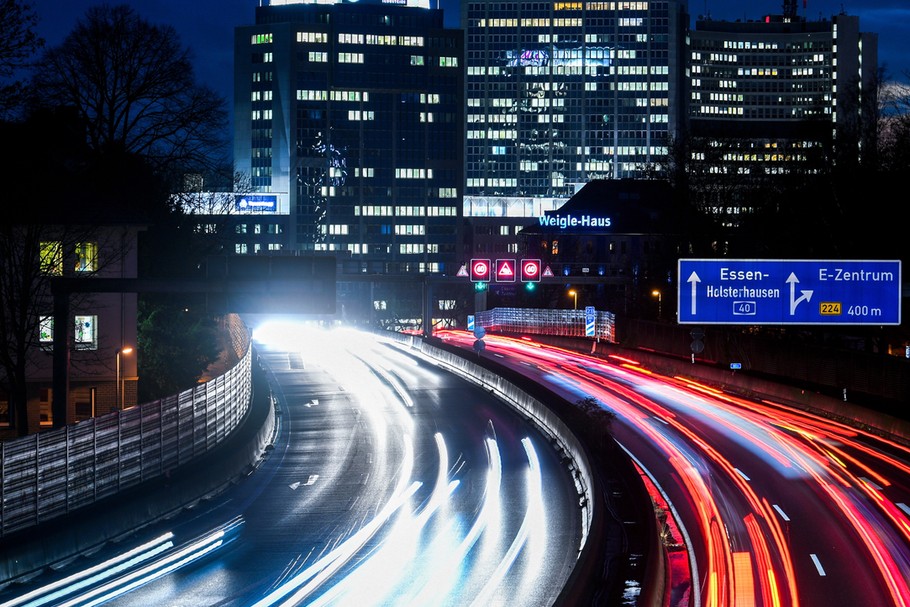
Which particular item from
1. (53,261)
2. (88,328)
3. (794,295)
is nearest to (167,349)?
(88,328)

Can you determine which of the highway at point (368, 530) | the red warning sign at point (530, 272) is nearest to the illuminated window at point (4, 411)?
the highway at point (368, 530)

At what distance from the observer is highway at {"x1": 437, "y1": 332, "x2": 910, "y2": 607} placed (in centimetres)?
2173

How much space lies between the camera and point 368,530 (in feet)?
86.5

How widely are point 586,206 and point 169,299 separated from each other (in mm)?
117459

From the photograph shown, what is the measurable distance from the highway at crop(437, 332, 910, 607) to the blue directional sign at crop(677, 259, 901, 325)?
14.1 feet

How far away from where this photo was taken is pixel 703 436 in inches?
1633

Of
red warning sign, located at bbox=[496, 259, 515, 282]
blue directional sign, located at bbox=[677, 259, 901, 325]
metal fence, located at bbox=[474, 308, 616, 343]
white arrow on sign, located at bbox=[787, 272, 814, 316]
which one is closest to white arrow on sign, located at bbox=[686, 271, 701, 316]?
blue directional sign, located at bbox=[677, 259, 901, 325]

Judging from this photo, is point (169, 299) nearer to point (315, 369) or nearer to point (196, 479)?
point (315, 369)

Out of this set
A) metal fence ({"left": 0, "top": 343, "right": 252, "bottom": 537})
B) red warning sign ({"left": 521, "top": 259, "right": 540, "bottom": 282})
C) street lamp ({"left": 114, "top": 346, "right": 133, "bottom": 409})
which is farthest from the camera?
red warning sign ({"left": 521, "top": 259, "right": 540, "bottom": 282})

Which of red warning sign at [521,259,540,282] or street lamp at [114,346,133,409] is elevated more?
red warning sign at [521,259,540,282]

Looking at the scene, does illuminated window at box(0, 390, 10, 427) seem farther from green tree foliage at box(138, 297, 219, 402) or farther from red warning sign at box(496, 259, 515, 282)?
red warning sign at box(496, 259, 515, 282)

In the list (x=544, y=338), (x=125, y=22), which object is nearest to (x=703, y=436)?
(x=125, y=22)

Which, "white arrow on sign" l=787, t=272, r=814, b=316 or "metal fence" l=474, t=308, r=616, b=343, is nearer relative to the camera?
"white arrow on sign" l=787, t=272, r=814, b=316

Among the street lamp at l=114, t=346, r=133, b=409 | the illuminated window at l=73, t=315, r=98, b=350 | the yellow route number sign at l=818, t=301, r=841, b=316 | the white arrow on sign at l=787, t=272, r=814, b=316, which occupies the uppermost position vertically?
the white arrow on sign at l=787, t=272, r=814, b=316
